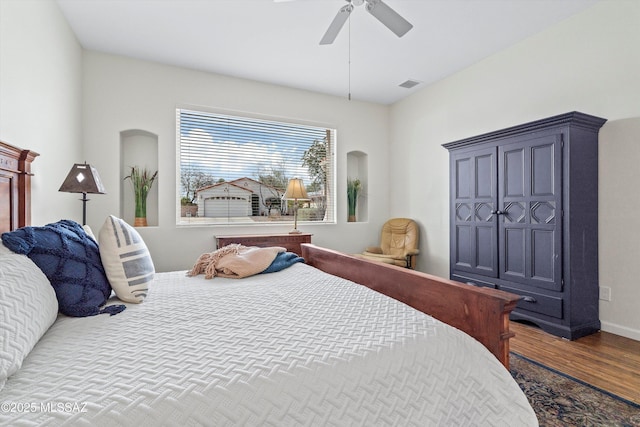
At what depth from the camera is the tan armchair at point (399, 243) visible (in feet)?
14.2

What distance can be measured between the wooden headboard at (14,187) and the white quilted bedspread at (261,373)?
98 cm

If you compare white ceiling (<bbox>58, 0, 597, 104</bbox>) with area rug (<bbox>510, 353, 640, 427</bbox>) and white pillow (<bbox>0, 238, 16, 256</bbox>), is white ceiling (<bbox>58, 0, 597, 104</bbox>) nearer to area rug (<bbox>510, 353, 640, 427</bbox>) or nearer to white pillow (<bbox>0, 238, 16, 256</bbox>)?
white pillow (<bbox>0, 238, 16, 256</bbox>)

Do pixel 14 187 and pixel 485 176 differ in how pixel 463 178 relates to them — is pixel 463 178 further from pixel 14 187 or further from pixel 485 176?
pixel 14 187

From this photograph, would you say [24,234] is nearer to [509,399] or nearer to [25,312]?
[25,312]

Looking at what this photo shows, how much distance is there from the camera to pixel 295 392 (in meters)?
0.85

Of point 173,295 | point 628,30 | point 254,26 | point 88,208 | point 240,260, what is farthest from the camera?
point 88,208

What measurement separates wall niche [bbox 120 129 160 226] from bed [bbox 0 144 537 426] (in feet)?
8.45

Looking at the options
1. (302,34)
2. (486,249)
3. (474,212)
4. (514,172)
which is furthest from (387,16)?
(486,249)

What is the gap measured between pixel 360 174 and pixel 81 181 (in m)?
3.72

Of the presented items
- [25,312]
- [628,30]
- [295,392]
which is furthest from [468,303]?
[628,30]

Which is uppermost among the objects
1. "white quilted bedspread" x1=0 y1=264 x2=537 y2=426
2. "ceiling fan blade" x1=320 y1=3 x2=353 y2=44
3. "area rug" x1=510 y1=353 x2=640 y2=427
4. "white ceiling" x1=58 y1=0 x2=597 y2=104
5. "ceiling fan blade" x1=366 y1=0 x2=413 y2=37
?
"white ceiling" x1=58 y1=0 x2=597 y2=104

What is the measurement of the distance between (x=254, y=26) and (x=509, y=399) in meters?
3.33

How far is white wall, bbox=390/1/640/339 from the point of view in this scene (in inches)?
101

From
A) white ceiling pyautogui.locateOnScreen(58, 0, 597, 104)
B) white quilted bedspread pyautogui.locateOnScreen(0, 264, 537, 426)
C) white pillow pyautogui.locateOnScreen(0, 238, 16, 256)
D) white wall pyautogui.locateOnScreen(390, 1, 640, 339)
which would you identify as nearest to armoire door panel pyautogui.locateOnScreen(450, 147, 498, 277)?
white wall pyautogui.locateOnScreen(390, 1, 640, 339)
